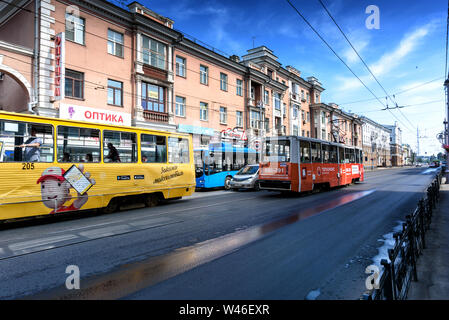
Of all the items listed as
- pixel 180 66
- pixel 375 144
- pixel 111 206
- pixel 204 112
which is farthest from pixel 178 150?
pixel 375 144

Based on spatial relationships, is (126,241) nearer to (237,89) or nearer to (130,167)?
(130,167)

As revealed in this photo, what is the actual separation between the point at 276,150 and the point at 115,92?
1175 centimetres

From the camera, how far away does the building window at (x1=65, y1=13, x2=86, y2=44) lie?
1603 centimetres

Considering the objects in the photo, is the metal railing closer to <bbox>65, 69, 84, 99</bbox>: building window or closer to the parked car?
the parked car

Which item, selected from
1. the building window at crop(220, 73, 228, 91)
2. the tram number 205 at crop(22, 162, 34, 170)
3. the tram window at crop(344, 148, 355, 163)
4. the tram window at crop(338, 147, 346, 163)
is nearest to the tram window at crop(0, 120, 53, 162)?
the tram number 205 at crop(22, 162, 34, 170)

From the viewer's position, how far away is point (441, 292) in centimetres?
341

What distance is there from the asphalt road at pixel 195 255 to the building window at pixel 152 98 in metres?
12.8

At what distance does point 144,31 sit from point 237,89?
12.2 m

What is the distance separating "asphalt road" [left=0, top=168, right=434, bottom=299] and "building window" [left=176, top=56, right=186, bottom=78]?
54.6 feet

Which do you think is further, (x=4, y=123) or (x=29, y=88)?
(x=29, y=88)

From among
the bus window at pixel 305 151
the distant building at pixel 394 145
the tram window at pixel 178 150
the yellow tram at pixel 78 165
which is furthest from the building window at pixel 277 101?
the distant building at pixel 394 145

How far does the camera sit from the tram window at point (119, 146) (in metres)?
8.88

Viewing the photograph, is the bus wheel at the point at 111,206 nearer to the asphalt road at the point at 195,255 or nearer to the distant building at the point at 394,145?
the asphalt road at the point at 195,255

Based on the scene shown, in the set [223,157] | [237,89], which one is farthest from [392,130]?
[223,157]
